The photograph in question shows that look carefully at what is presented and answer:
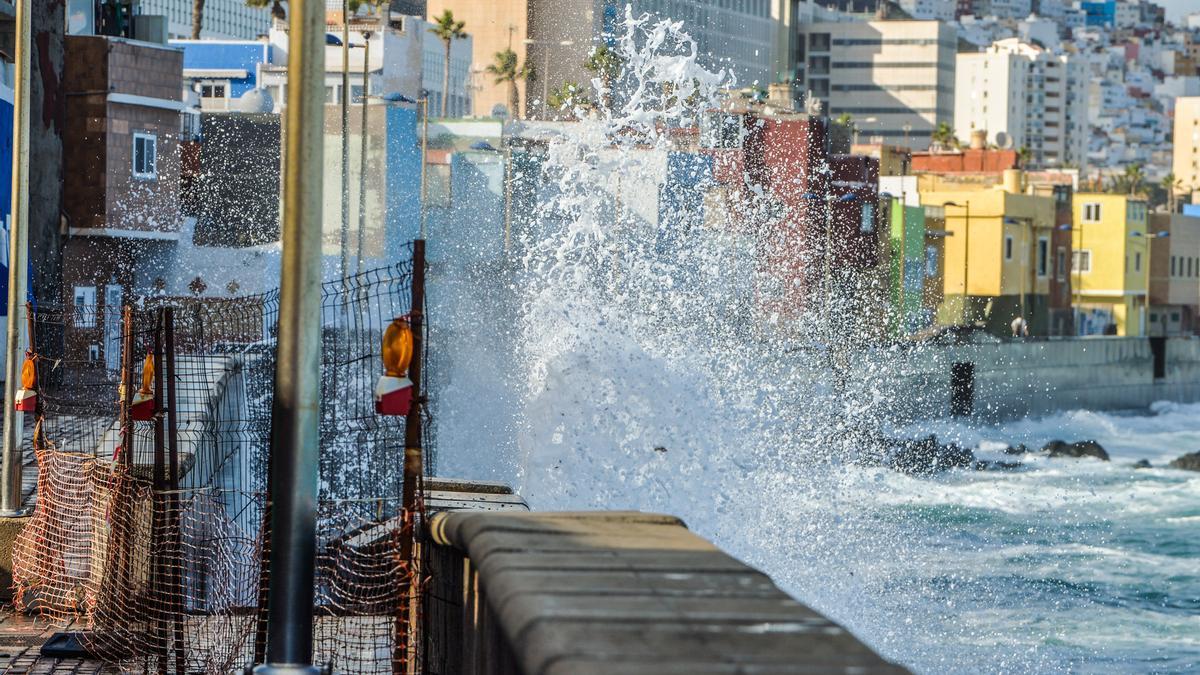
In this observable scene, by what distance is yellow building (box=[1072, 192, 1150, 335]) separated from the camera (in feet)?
275

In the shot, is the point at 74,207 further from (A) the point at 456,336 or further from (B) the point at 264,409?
(B) the point at 264,409

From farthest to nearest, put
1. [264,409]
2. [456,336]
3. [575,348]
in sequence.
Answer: [456,336] → [575,348] → [264,409]

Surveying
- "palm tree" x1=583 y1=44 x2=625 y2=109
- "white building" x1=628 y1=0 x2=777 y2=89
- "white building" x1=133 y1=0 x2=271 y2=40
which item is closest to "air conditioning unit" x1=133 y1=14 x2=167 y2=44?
"palm tree" x1=583 y1=44 x2=625 y2=109

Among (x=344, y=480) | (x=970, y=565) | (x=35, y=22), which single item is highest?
(x=35, y=22)

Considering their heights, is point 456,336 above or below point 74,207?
below

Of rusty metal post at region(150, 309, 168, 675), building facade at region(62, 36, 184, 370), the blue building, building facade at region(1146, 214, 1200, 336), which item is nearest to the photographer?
rusty metal post at region(150, 309, 168, 675)

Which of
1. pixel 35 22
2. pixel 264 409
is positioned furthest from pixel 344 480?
pixel 35 22

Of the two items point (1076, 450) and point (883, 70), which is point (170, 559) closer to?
point (1076, 450)

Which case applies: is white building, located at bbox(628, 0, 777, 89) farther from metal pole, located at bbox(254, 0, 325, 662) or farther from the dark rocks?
metal pole, located at bbox(254, 0, 325, 662)

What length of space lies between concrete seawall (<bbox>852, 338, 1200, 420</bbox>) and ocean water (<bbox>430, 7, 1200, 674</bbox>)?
2.68ft

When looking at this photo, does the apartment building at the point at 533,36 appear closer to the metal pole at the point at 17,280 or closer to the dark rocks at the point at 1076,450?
the dark rocks at the point at 1076,450

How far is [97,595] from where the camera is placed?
11961 mm

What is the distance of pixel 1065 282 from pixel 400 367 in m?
76.5

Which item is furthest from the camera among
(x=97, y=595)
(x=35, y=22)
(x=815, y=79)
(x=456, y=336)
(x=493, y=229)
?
(x=815, y=79)
